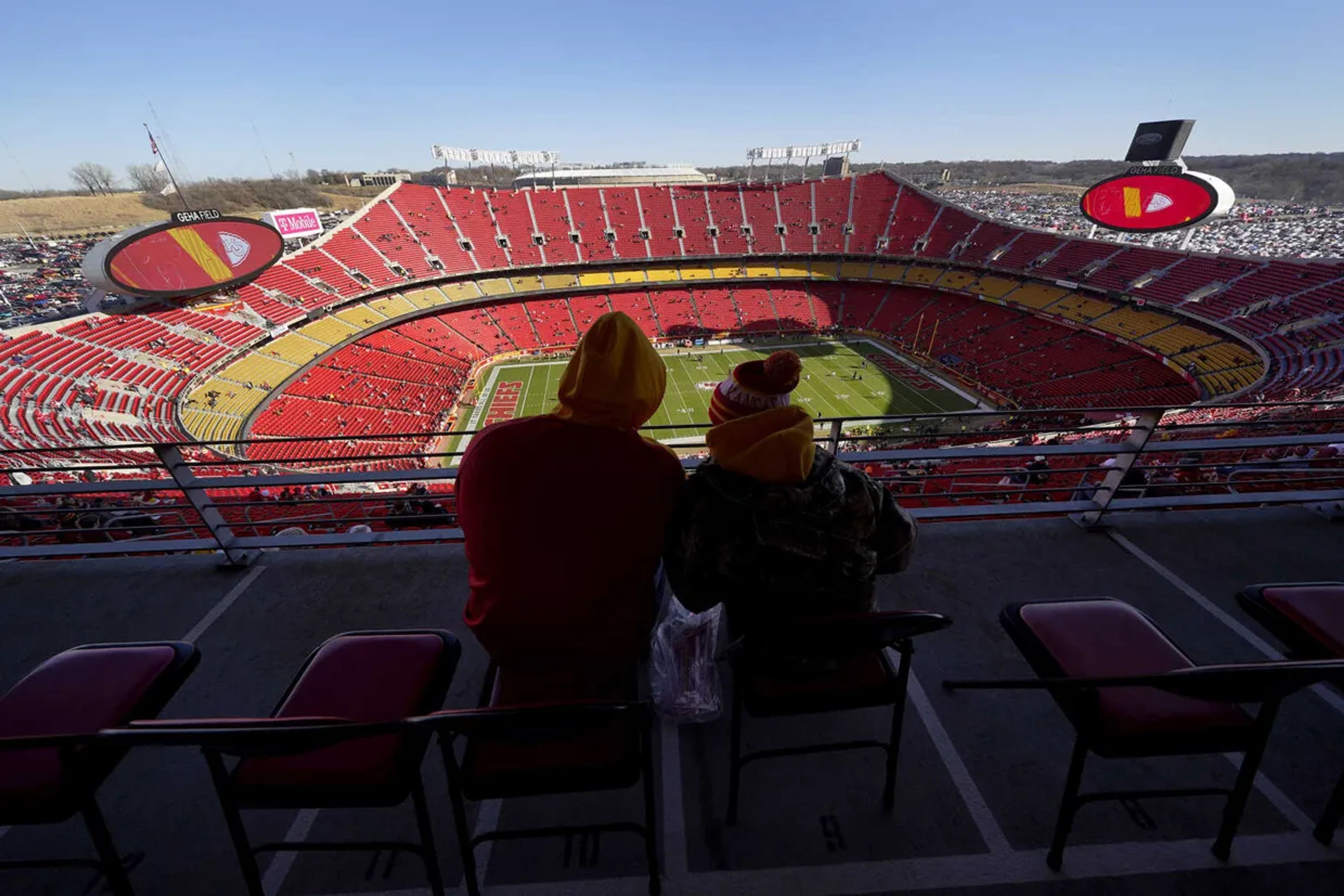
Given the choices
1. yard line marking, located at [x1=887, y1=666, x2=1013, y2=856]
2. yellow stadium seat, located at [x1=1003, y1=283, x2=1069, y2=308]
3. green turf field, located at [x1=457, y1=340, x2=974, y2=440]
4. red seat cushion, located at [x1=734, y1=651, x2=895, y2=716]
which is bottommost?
green turf field, located at [x1=457, y1=340, x2=974, y2=440]

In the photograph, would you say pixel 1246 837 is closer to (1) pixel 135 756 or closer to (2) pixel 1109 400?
(1) pixel 135 756

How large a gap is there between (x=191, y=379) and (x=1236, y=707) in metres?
27.9

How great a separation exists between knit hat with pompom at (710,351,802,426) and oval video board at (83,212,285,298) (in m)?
29.8

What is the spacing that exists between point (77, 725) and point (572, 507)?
1.64 metres

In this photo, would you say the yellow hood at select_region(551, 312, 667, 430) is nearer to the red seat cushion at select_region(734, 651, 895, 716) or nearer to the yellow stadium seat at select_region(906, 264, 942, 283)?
the red seat cushion at select_region(734, 651, 895, 716)

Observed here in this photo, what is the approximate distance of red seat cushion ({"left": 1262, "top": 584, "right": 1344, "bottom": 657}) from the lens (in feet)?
6.16

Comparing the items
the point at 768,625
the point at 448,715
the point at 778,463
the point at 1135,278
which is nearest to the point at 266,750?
the point at 448,715

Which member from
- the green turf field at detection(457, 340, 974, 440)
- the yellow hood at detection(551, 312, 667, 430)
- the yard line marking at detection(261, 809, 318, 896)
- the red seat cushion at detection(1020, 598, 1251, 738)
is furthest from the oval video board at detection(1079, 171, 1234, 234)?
the yard line marking at detection(261, 809, 318, 896)

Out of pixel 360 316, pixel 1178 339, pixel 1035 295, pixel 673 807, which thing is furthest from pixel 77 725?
pixel 1035 295

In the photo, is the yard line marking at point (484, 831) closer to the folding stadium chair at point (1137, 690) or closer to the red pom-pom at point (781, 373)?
the red pom-pom at point (781, 373)

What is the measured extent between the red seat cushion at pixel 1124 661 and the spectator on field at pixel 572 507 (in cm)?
146

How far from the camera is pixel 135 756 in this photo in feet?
7.52

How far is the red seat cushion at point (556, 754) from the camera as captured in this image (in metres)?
1.55

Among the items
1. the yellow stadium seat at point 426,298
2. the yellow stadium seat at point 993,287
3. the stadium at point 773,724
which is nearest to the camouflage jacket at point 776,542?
the stadium at point 773,724
